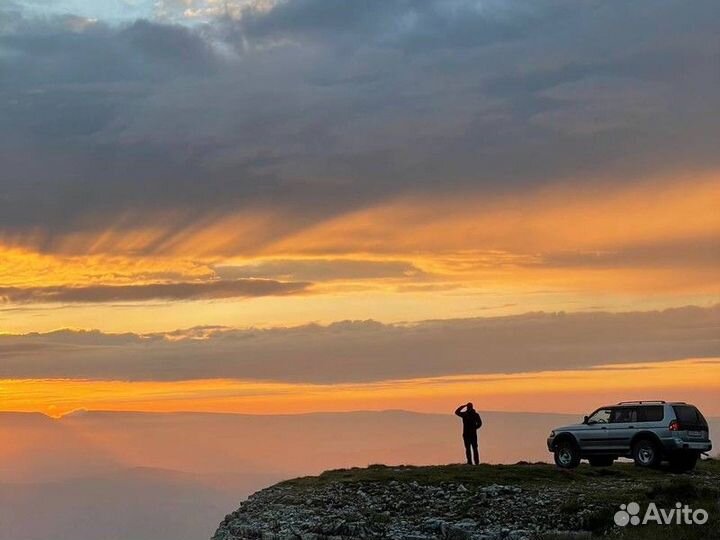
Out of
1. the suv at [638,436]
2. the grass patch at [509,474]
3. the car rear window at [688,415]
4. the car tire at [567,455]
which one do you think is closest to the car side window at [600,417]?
the suv at [638,436]

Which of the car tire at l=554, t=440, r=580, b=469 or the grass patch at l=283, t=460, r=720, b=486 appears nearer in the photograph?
the grass patch at l=283, t=460, r=720, b=486

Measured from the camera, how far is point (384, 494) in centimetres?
3591

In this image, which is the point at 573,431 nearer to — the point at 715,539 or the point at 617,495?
the point at 617,495

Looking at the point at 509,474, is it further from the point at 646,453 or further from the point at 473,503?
the point at 646,453

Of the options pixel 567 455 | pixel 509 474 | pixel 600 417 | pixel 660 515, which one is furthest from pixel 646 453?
pixel 660 515

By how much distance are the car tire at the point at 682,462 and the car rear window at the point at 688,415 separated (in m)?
1.20

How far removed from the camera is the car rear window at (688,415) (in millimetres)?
37906

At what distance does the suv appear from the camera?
37750mm

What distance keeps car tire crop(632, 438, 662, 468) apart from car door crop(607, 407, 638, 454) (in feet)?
1.15

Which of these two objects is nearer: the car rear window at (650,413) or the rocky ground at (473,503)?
the rocky ground at (473,503)

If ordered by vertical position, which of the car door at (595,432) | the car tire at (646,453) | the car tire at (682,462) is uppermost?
the car door at (595,432)

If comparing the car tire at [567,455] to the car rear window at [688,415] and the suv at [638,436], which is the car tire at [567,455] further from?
the car rear window at [688,415]

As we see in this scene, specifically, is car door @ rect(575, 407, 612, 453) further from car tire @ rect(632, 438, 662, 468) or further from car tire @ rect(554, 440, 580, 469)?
car tire @ rect(632, 438, 662, 468)

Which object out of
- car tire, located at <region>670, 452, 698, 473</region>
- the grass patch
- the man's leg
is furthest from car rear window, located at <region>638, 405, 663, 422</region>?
the man's leg
